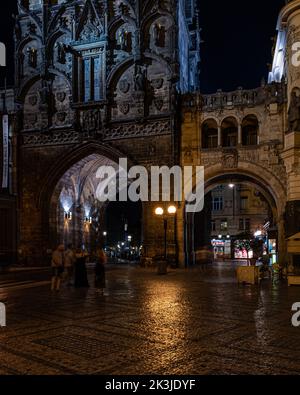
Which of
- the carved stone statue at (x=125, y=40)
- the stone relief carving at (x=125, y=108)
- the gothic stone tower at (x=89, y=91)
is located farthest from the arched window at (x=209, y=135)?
the carved stone statue at (x=125, y=40)

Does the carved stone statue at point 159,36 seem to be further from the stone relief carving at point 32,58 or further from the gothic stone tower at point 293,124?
the gothic stone tower at point 293,124

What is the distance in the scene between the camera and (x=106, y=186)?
40.4 meters

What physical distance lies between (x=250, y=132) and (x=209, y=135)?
262 cm

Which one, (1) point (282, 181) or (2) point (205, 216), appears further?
(2) point (205, 216)

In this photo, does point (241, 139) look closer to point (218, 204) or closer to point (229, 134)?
point (229, 134)

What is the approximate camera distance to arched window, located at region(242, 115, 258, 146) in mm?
29203

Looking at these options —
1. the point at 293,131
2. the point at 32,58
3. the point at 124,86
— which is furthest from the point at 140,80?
the point at 293,131

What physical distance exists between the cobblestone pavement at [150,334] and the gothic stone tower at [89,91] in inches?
623

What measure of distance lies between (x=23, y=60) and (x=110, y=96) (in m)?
7.84

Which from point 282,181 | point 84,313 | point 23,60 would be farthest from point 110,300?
point 23,60

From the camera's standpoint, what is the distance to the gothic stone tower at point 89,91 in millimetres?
29828

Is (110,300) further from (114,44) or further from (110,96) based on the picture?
(114,44)

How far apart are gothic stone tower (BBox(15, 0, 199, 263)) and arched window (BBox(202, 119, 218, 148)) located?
209cm

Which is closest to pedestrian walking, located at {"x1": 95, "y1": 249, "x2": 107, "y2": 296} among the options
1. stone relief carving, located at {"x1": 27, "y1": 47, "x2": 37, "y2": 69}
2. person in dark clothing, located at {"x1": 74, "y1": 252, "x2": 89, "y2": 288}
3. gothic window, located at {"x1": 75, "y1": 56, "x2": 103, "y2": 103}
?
person in dark clothing, located at {"x1": 74, "y1": 252, "x2": 89, "y2": 288}
